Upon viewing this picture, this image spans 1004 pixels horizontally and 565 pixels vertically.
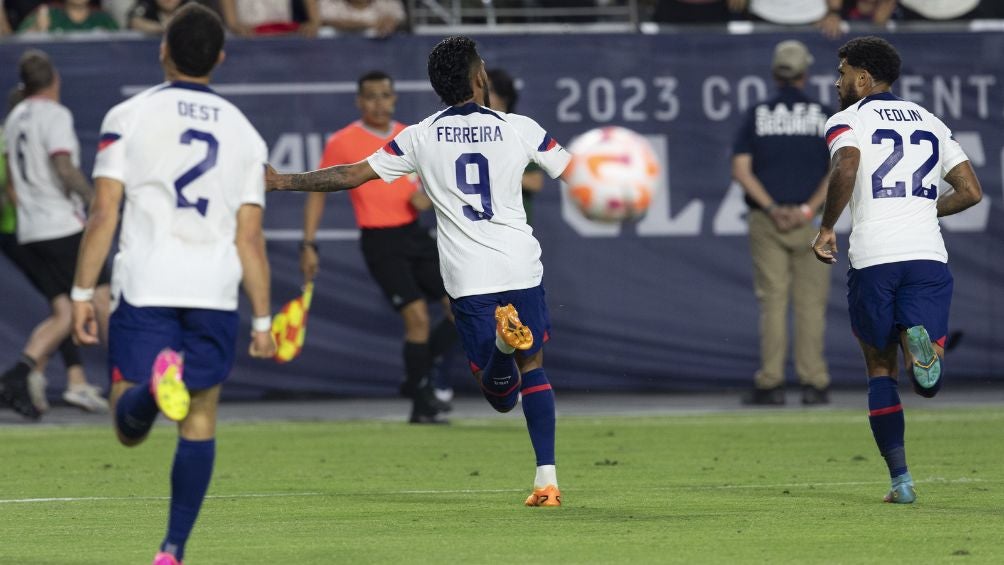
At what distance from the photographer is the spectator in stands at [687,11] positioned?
1488cm

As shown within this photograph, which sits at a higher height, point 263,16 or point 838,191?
point 838,191

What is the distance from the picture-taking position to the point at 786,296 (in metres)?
13.8

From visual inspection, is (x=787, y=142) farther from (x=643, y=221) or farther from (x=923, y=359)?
(x=923, y=359)

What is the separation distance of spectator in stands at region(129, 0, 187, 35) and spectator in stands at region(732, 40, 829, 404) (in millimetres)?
4759

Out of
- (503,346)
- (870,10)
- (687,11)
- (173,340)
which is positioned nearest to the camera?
(173,340)

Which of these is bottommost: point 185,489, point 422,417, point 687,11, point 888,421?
point 422,417

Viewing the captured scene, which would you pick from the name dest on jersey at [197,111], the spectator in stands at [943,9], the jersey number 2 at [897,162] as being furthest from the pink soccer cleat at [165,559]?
the spectator in stands at [943,9]

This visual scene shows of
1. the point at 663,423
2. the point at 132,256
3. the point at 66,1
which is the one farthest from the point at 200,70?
the point at 66,1

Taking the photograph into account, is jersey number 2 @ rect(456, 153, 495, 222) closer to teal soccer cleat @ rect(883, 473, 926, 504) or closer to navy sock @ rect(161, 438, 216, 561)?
teal soccer cleat @ rect(883, 473, 926, 504)

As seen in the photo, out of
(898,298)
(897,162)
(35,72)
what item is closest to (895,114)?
(897,162)

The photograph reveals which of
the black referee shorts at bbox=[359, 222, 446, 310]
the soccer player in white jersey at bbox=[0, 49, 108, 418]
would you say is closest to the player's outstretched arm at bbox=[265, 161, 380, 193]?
the black referee shorts at bbox=[359, 222, 446, 310]

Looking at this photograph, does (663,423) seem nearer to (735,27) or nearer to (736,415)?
(736,415)

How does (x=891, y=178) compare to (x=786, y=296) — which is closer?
(x=891, y=178)

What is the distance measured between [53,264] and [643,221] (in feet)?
15.9
